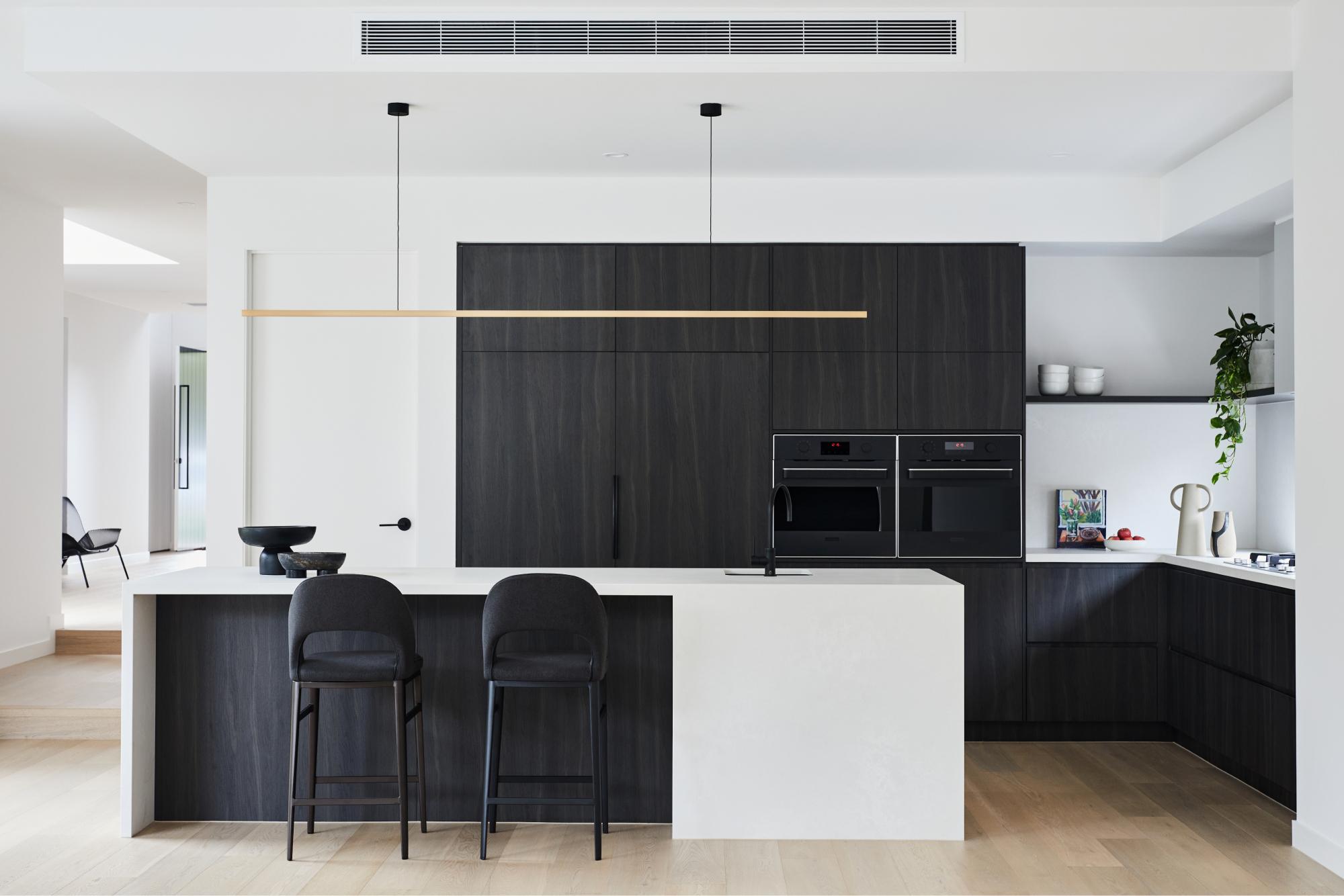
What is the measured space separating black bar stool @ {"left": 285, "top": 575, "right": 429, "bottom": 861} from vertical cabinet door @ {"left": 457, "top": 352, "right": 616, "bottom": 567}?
1.62 meters

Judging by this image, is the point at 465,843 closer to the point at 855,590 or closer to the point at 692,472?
the point at 855,590

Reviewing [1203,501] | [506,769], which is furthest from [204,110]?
[1203,501]

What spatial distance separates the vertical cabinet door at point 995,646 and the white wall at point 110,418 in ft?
27.8

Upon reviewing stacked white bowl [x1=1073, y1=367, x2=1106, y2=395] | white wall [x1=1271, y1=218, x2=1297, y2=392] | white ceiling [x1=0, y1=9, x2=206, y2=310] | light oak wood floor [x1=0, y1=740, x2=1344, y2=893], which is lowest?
light oak wood floor [x1=0, y1=740, x2=1344, y2=893]

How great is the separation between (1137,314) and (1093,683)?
1.97 meters

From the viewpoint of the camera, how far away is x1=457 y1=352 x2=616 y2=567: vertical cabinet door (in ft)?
17.1

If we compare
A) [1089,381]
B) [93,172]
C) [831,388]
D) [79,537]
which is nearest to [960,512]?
[831,388]

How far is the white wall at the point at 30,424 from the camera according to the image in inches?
240

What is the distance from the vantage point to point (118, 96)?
13.3 ft

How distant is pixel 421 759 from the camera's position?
367cm

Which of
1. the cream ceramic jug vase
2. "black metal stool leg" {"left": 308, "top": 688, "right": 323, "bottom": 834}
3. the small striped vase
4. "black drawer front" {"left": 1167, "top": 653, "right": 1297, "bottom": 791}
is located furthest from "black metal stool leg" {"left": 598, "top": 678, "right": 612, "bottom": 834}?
the small striped vase

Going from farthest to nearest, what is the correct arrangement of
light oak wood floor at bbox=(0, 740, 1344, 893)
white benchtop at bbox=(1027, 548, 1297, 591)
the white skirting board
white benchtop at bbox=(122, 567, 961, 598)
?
1. white benchtop at bbox=(1027, 548, 1297, 591)
2. white benchtop at bbox=(122, 567, 961, 598)
3. the white skirting board
4. light oak wood floor at bbox=(0, 740, 1344, 893)

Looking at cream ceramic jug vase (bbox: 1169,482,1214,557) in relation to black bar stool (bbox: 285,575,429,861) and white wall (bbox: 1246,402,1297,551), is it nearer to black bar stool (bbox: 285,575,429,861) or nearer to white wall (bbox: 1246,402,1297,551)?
white wall (bbox: 1246,402,1297,551)

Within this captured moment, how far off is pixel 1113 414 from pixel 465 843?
396 centimetres
